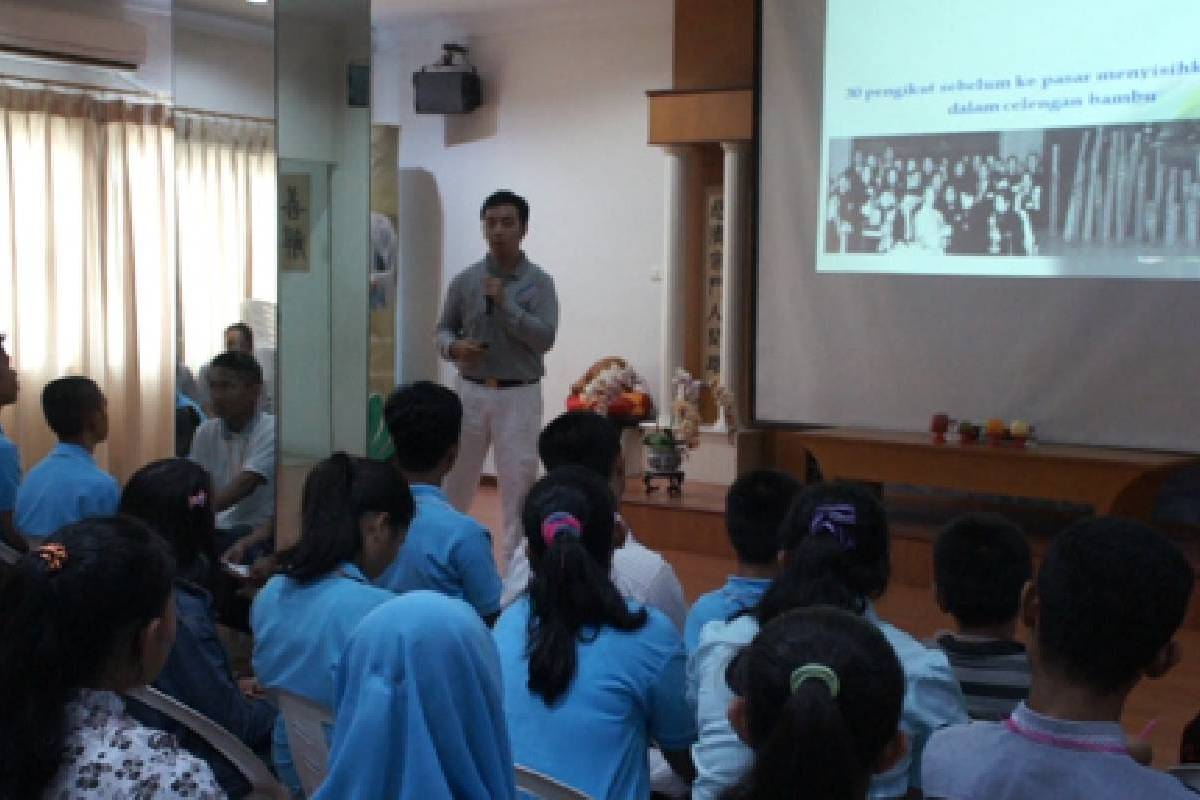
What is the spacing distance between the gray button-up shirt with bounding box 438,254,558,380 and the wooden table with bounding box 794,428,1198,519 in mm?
1382

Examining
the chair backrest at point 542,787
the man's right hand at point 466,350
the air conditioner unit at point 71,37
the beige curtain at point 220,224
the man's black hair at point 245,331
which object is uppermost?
the air conditioner unit at point 71,37

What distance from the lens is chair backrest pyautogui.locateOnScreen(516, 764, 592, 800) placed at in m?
1.69

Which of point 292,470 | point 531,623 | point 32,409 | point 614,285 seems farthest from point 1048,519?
point 32,409

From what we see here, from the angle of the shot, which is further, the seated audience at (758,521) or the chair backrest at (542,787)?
the seated audience at (758,521)

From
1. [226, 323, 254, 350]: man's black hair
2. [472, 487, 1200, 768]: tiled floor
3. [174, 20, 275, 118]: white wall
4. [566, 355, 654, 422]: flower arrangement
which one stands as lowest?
[472, 487, 1200, 768]: tiled floor

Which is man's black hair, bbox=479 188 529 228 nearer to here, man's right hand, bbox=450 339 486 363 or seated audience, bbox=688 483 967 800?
man's right hand, bbox=450 339 486 363

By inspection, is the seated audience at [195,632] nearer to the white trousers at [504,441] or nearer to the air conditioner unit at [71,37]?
the white trousers at [504,441]

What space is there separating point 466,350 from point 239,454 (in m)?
1.53

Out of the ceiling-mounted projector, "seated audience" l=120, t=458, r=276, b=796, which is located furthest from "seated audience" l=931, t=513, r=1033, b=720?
the ceiling-mounted projector

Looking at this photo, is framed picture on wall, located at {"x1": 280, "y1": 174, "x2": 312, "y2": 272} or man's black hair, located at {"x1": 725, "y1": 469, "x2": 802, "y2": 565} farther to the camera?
framed picture on wall, located at {"x1": 280, "y1": 174, "x2": 312, "y2": 272}

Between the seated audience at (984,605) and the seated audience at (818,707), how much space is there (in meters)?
0.90

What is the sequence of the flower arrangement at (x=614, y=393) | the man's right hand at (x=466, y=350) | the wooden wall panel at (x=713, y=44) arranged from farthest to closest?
1. the flower arrangement at (x=614, y=393)
2. the wooden wall panel at (x=713, y=44)
3. the man's right hand at (x=466, y=350)

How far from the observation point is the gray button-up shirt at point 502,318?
5094mm

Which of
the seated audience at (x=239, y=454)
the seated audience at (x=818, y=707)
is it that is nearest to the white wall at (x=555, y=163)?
the seated audience at (x=239, y=454)
